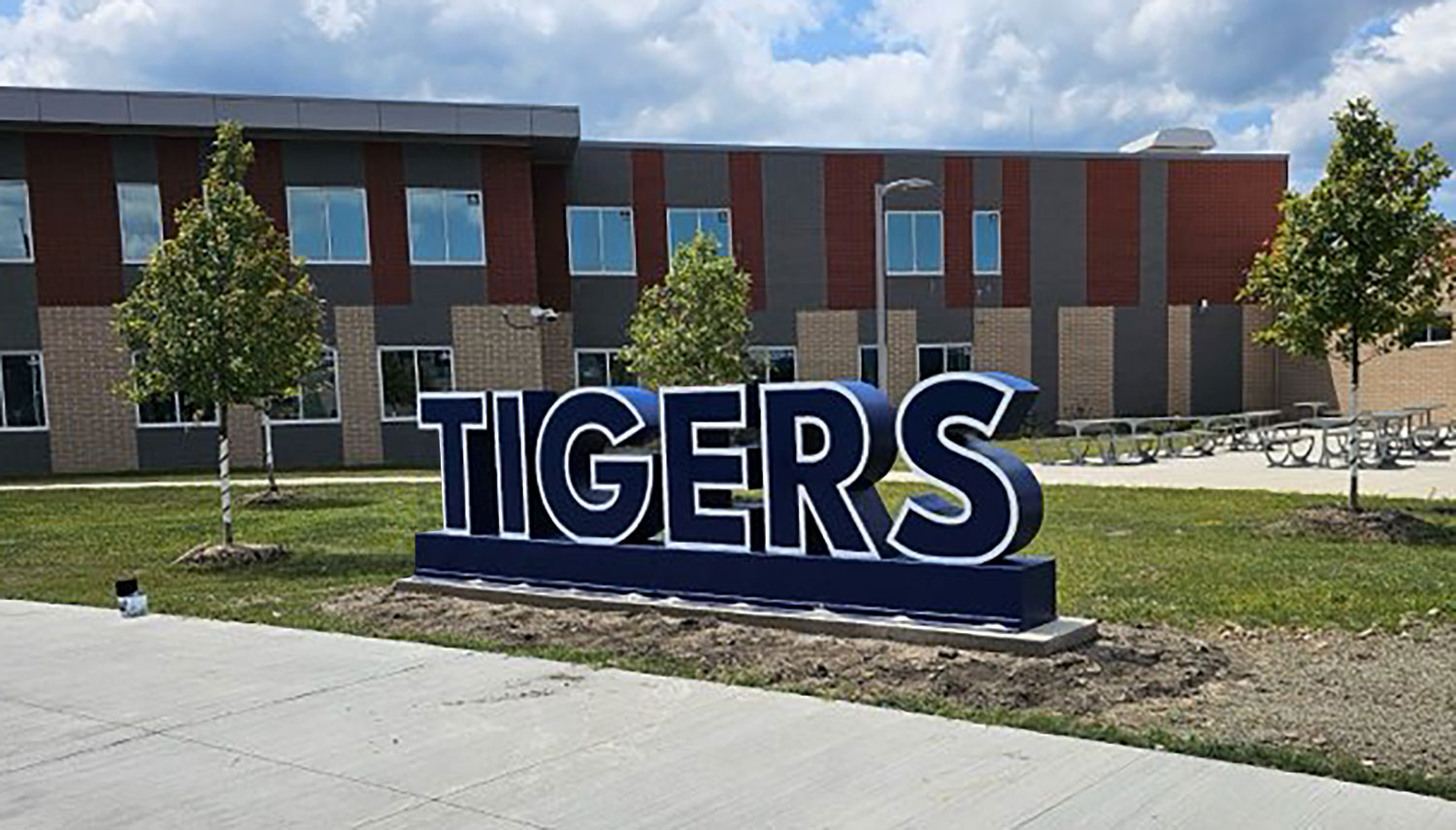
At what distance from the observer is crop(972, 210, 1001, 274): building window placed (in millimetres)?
35500

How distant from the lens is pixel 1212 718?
6.11 m

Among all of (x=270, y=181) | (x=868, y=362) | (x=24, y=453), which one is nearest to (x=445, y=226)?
(x=270, y=181)

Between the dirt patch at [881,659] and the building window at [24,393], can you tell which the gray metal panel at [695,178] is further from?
the dirt patch at [881,659]

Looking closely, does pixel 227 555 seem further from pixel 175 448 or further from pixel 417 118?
pixel 417 118

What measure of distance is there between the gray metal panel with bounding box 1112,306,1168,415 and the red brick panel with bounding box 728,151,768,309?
481 inches

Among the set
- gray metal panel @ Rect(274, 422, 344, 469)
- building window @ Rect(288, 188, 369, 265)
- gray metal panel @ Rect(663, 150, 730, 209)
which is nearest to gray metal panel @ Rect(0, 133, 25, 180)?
building window @ Rect(288, 188, 369, 265)

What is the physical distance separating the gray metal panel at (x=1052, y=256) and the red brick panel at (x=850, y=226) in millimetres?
5497

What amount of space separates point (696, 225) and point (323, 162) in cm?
1025

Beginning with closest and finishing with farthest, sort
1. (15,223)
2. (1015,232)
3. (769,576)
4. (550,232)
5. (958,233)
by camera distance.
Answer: (769,576), (15,223), (550,232), (958,233), (1015,232)

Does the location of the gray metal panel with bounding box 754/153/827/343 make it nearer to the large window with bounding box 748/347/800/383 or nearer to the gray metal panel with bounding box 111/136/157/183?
the large window with bounding box 748/347/800/383

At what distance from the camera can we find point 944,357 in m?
35.6

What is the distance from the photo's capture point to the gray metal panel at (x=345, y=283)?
94.8 feet

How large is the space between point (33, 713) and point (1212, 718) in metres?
7.11

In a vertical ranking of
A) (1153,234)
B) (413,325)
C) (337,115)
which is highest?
(337,115)
